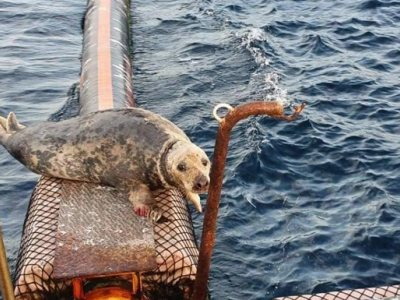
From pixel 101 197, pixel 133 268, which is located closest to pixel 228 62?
pixel 101 197

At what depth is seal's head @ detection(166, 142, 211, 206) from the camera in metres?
6.54

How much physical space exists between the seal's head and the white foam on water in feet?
14.7

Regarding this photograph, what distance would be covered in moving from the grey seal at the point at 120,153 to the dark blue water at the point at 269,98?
1.62m

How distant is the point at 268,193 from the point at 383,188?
5.57 ft

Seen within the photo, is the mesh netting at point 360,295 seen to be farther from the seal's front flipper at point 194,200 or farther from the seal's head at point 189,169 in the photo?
the seal's front flipper at point 194,200

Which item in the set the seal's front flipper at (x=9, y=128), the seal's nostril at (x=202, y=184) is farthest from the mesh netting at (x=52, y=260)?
the seal's front flipper at (x=9, y=128)

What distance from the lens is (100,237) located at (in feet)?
20.9

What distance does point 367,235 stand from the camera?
855 centimetres

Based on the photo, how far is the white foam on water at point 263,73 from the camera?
38.7ft

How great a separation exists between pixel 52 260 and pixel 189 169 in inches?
64.7

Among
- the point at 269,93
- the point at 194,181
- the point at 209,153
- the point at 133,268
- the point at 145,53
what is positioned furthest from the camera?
the point at 145,53

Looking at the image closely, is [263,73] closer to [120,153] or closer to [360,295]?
[120,153]

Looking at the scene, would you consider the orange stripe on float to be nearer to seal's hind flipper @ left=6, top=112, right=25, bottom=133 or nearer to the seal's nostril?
seal's hind flipper @ left=6, top=112, right=25, bottom=133

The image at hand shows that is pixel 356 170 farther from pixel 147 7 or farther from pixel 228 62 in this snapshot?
pixel 147 7
